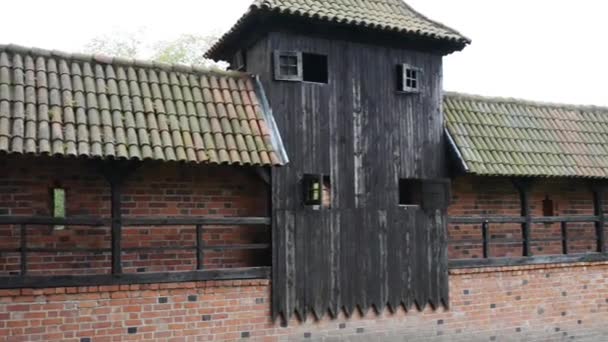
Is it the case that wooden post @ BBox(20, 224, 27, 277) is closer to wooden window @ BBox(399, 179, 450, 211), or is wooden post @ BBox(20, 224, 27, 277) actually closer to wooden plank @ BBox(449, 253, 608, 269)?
wooden window @ BBox(399, 179, 450, 211)

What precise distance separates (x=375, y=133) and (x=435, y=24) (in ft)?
7.09

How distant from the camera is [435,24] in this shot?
31.4 feet

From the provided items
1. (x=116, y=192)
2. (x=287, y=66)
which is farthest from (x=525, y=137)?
(x=116, y=192)

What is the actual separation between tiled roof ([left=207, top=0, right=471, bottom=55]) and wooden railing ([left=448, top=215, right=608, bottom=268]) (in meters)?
2.89

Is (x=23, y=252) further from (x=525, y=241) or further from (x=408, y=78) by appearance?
(x=525, y=241)

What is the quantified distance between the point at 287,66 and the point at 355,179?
189 cm

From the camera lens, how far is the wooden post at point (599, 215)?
1056cm

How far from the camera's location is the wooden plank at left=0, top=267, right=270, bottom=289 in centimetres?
660

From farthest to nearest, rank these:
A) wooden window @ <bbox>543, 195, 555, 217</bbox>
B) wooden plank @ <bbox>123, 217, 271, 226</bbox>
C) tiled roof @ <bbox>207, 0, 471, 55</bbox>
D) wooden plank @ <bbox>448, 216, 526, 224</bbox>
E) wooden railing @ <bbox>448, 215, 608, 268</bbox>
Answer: wooden window @ <bbox>543, 195, 555, 217</bbox>
wooden railing @ <bbox>448, 215, 608, 268</bbox>
wooden plank @ <bbox>448, 216, 526, 224</bbox>
tiled roof @ <bbox>207, 0, 471, 55</bbox>
wooden plank @ <bbox>123, 217, 271, 226</bbox>

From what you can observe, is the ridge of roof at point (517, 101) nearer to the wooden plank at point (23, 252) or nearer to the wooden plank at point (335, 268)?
the wooden plank at point (335, 268)

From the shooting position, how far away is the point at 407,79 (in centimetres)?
921

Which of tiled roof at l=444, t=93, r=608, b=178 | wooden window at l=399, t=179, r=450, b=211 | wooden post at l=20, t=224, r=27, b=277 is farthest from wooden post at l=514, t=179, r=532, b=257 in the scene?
wooden post at l=20, t=224, r=27, b=277

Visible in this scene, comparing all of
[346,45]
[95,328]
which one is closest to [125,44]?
[346,45]

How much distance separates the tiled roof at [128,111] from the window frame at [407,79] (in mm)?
2223
